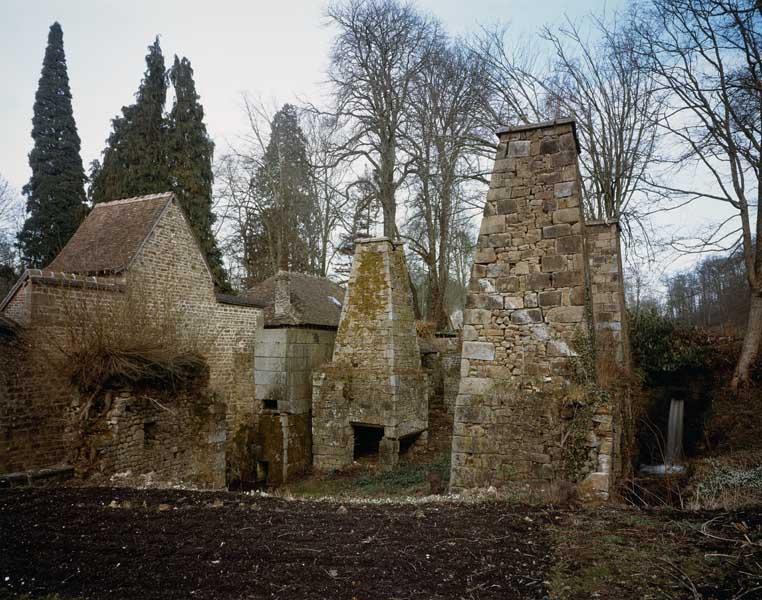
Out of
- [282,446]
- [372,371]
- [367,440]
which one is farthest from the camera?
[367,440]

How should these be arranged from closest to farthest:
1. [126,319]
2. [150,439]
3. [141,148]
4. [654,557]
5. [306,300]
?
[654,557] → [150,439] → [126,319] → [306,300] → [141,148]

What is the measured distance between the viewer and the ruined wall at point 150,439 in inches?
315

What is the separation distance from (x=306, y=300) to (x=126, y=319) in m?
6.06

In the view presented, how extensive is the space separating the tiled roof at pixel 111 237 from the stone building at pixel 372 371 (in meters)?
5.40

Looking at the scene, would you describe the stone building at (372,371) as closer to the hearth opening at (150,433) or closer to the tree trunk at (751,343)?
the hearth opening at (150,433)

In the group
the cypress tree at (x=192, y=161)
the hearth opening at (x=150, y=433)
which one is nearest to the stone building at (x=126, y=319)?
the hearth opening at (x=150, y=433)

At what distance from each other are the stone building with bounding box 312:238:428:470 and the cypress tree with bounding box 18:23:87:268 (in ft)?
49.7

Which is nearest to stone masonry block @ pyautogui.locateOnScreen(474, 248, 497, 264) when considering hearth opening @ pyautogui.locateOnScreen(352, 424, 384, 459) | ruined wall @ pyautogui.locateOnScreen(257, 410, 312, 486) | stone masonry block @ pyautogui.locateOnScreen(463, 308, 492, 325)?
stone masonry block @ pyautogui.locateOnScreen(463, 308, 492, 325)

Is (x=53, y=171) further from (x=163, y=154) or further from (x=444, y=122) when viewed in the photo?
(x=444, y=122)

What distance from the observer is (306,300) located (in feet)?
50.9

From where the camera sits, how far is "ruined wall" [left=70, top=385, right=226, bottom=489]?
800cm

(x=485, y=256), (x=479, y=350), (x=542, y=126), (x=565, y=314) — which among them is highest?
(x=542, y=126)

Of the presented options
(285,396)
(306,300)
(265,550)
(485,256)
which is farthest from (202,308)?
(265,550)

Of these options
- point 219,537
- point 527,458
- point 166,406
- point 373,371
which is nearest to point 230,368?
point 373,371
